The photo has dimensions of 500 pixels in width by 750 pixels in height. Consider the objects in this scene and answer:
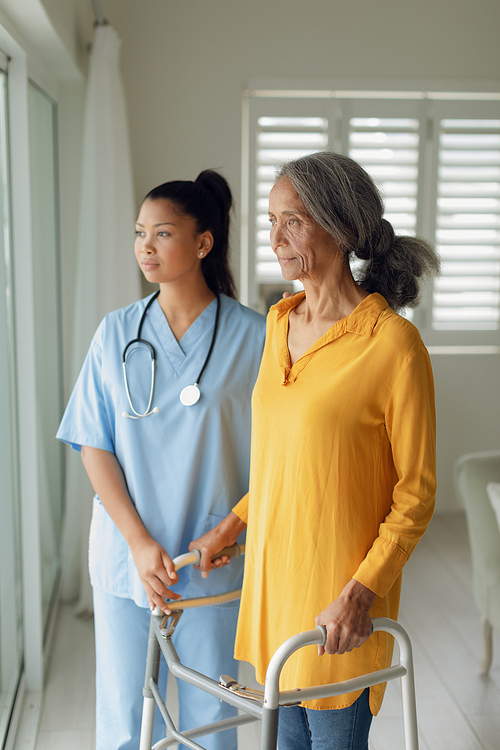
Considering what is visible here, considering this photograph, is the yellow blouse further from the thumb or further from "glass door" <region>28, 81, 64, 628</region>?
"glass door" <region>28, 81, 64, 628</region>

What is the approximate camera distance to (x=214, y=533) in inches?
49.4

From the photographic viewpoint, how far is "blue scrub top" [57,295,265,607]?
4.22 ft

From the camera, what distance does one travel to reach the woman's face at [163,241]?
1269 mm

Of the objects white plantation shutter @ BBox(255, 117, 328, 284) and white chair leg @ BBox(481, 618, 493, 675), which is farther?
white plantation shutter @ BBox(255, 117, 328, 284)

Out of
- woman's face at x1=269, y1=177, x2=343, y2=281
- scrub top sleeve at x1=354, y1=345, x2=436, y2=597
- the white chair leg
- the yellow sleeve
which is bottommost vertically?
the white chair leg

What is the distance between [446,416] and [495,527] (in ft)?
4.85

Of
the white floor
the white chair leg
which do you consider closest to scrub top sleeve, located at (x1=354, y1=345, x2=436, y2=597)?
the white floor

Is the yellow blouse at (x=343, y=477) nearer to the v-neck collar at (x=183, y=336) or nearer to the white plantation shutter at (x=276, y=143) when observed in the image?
the v-neck collar at (x=183, y=336)

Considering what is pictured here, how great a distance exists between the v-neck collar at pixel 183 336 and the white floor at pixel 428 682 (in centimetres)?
121

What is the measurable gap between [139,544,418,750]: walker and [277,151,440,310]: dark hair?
0.54 metres

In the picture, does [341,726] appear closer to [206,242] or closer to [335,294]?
[335,294]

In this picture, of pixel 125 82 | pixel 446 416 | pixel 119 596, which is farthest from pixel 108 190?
pixel 446 416

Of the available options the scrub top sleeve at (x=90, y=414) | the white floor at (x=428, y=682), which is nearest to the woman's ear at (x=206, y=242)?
the scrub top sleeve at (x=90, y=414)

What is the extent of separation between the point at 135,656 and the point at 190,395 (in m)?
0.55
